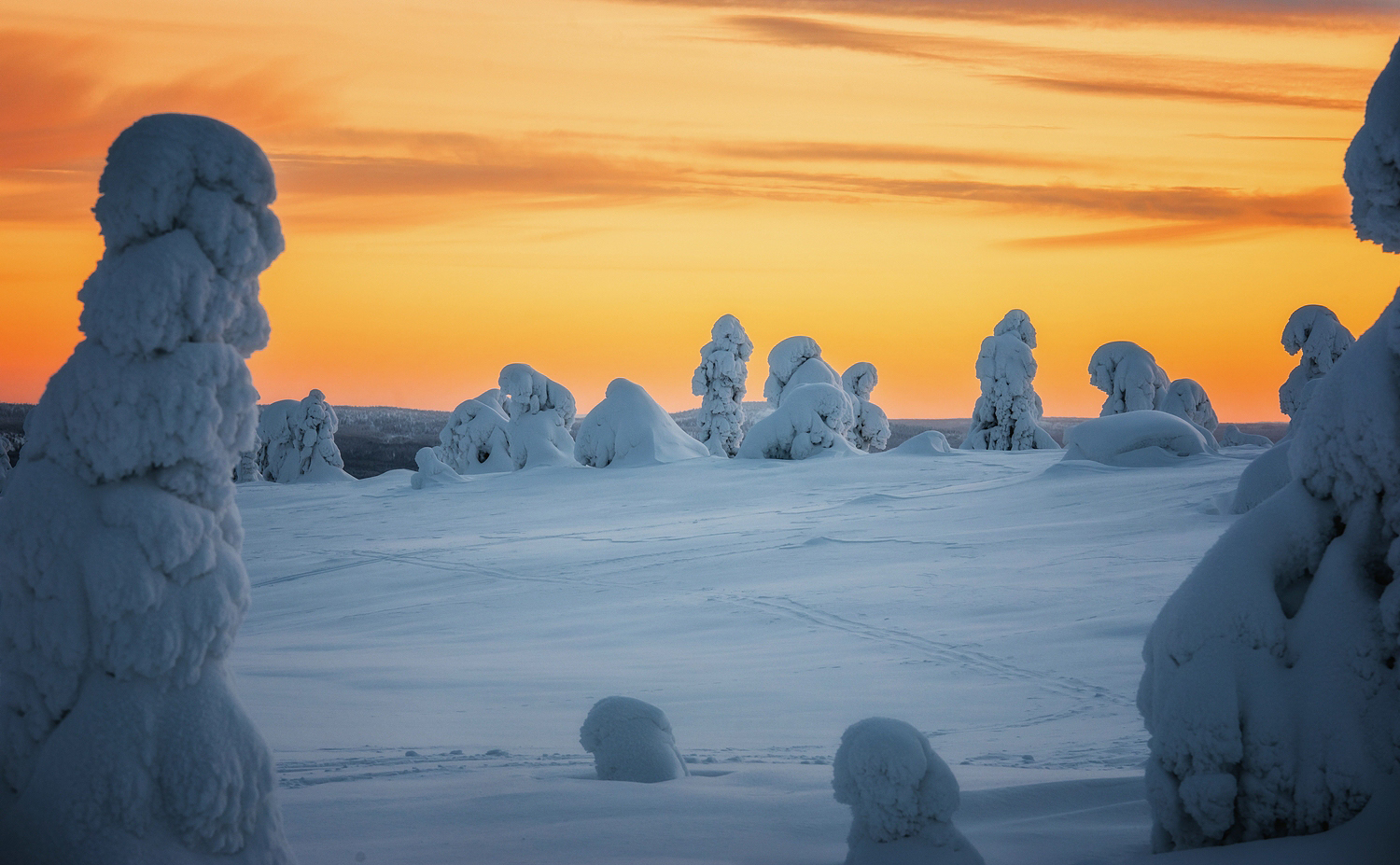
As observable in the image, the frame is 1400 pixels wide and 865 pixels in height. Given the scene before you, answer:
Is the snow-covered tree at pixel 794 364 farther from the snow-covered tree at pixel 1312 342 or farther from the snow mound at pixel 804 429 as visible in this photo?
the snow-covered tree at pixel 1312 342

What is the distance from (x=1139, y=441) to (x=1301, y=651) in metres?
17.7

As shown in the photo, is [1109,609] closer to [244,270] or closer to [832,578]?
[832,578]

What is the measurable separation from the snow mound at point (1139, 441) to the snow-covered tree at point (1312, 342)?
33.1 feet

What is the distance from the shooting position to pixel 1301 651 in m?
4.30

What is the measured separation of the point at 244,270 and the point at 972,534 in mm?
13555

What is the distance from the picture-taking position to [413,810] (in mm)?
5309

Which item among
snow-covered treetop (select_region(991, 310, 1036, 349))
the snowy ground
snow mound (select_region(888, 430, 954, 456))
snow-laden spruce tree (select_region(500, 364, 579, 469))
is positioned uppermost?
snow-covered treetop (select_region(991, 310, 1036, 349))

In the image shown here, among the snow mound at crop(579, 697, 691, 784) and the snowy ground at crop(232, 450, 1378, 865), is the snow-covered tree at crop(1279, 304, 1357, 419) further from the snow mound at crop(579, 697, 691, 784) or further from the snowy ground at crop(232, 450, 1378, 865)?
the snow mound at crop(579, 697, 691, 784)

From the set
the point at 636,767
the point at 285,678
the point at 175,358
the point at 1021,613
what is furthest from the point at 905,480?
the point at 175,358

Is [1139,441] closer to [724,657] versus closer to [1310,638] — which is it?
[724,657]

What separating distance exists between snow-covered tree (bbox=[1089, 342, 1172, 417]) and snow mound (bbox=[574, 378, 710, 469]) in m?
14.4

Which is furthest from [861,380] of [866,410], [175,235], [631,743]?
[175,235]

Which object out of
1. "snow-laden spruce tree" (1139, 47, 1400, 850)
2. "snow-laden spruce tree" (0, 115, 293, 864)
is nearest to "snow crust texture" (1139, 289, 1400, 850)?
"snow-laden spruce tree" (1139, 47, 1400, 850)

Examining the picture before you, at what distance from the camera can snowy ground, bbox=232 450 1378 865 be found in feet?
17.1
